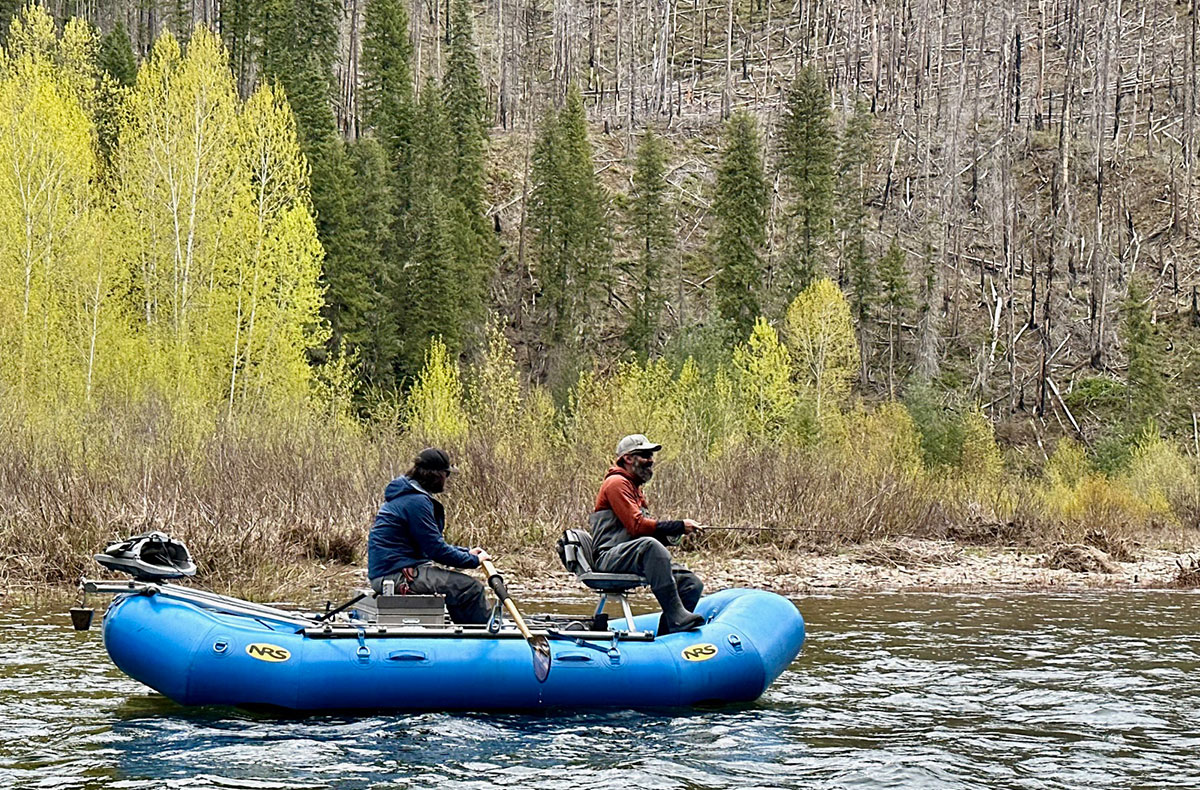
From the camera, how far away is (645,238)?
195 feet

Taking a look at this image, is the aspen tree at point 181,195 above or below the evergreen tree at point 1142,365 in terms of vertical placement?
above

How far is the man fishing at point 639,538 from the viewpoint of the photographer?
37.8 ft

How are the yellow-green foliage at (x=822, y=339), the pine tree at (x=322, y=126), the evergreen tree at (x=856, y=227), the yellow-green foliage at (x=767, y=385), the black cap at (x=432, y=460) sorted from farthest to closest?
the evergreen tree at (x=856, y=227), the yellow-green foliage at (x=822, y=339), the pine tree at (x=322, y=126), the yellow-green foliage at (x=767, y=385), the black cap at (x=432, y=460)

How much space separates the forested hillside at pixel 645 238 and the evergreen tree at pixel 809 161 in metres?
0.17

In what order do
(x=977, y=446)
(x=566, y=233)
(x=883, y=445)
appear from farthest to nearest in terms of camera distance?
(x=566, y=233), (x=977, y=446), (x=883, y=445)

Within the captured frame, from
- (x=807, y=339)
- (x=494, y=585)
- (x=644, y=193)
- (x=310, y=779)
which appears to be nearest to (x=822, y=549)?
(x=494, y=585)

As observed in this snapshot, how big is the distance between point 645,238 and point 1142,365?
20.3m

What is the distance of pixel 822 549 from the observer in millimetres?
24562

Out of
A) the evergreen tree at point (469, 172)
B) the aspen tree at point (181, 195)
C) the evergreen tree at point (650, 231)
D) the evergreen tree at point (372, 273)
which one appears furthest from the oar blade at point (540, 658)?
the evergreen tree at point (650, 231)

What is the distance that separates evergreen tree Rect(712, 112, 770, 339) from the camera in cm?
5569

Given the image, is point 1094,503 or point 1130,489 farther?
point 1130,489

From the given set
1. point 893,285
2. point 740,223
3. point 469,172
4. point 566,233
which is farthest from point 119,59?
point 893,285

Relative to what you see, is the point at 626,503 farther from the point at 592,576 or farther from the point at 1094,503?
the point at 1094,503

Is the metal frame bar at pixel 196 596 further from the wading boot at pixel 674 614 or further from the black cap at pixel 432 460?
the wading boot at pixel 674 614
